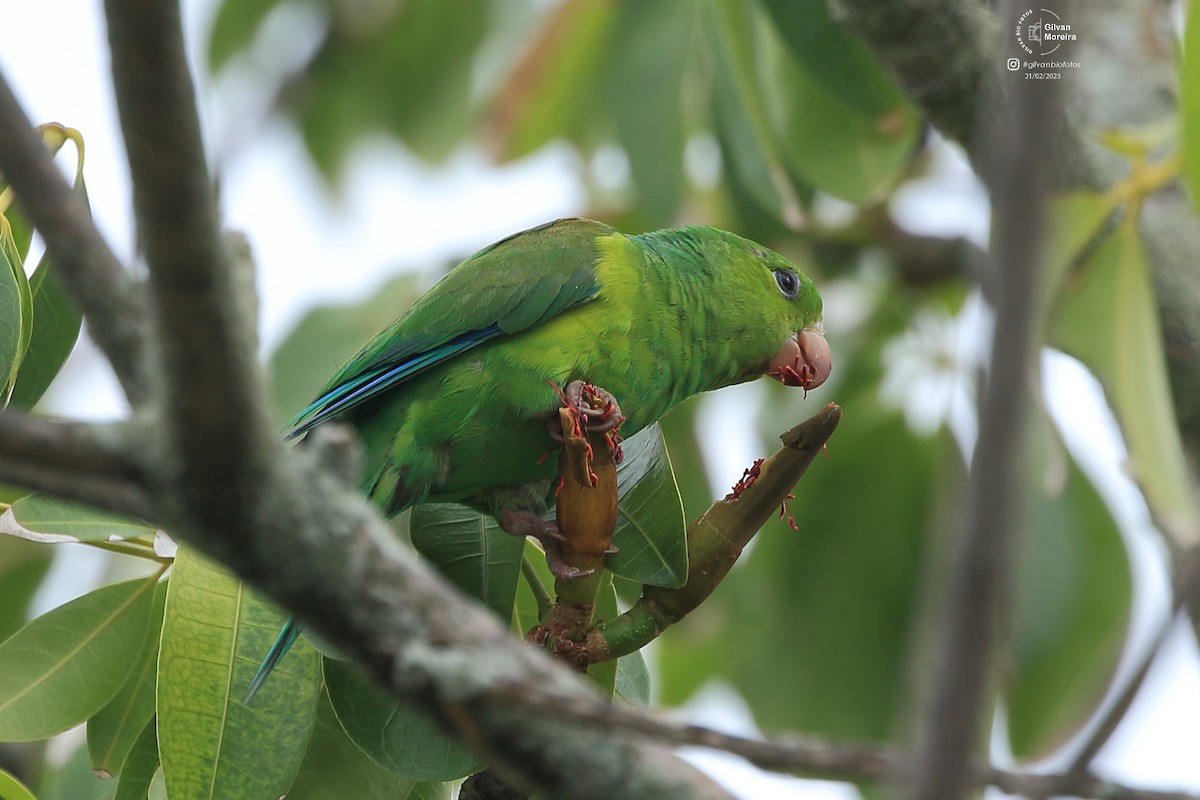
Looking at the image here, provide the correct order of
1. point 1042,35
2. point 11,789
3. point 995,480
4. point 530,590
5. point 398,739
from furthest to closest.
A: 1. point 530,590
2. point 398,739
3. point 11,789
4. point 1042,35
5. point 995,480

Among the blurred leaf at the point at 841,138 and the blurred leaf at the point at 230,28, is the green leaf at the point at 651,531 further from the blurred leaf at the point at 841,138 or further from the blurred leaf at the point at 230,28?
the blurred leaf at the point at 230,28

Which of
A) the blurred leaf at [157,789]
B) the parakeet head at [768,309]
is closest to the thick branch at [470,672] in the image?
the blurred leaf at [157,789]

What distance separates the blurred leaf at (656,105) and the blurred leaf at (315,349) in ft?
3.58

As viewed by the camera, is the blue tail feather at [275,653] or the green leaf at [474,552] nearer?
the blue tail feather at [275,653]

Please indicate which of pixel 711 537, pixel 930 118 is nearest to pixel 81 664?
pixel 711 537

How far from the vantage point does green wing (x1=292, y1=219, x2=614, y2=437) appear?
341 cm

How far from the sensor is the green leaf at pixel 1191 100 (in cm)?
264

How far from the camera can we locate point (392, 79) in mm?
6500

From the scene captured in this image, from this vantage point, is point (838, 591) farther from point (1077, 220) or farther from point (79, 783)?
point (79, 783)

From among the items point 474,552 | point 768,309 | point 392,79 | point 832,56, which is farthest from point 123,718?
point 392,79

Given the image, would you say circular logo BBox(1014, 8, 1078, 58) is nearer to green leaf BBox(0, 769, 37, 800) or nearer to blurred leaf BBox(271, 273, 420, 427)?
green leaf BBox(0, 769, 37, 800)

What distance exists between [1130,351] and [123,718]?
97.0 inches

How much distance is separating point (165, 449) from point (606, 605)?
1.51 m

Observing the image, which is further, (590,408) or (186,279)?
(590,408)
